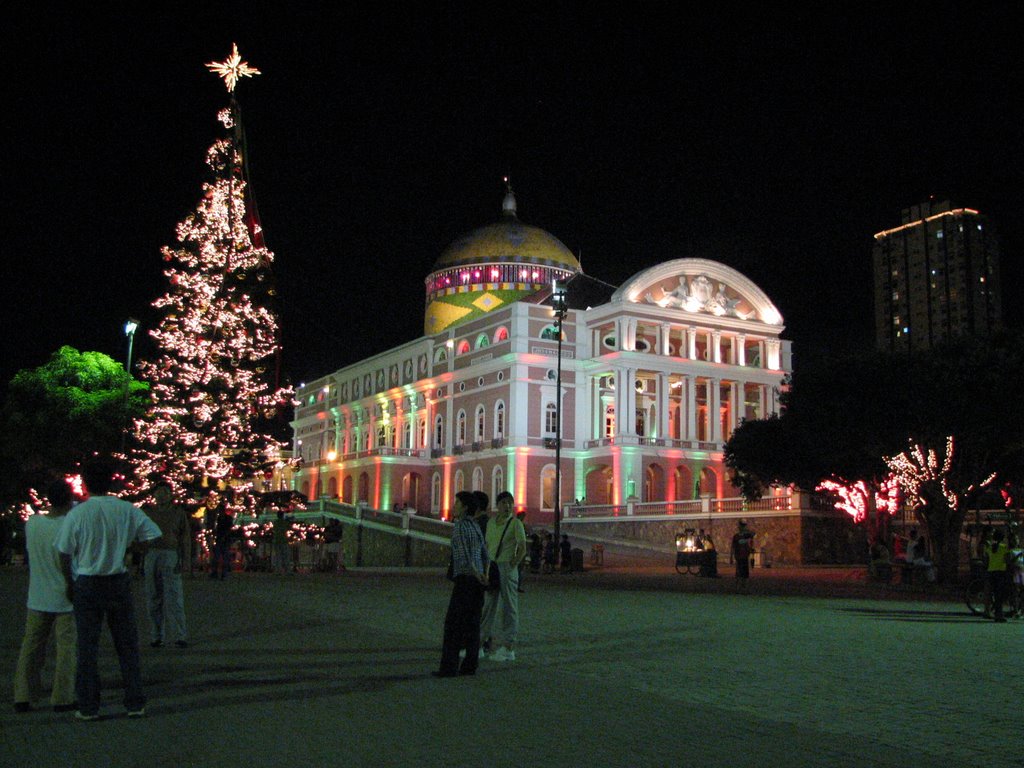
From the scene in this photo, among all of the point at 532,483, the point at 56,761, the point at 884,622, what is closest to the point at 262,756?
the point at 56,761

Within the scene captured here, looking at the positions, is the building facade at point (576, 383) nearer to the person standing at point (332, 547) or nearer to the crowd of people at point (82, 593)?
the person standing at point (332, 547)

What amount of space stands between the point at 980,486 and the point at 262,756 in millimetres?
25967

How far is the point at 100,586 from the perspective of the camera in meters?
7.67

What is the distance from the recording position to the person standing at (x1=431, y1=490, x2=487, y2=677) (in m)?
9.67

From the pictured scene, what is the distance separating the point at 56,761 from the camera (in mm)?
6223

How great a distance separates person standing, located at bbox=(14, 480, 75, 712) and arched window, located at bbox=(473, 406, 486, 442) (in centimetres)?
5405

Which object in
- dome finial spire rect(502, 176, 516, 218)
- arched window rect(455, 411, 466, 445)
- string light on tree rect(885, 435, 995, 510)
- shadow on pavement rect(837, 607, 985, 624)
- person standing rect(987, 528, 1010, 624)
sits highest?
dome finial spire rect(502, 176, 516, 218)

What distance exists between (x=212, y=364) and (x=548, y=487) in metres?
28.9

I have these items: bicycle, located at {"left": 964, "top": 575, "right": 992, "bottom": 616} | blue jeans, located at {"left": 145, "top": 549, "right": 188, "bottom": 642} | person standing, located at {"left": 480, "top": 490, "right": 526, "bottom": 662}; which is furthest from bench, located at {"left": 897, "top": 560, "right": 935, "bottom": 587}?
blue jeans, located at {"left": 145, "top": 549, "right": 188, "bottom": 642}

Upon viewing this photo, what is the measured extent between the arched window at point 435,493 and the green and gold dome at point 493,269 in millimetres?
9687

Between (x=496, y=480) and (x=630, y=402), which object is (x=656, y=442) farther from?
(x=496, y=480)

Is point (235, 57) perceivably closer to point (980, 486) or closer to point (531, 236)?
point (980, 486)

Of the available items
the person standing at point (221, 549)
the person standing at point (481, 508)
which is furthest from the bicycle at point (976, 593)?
the person standing at point (221, 549)

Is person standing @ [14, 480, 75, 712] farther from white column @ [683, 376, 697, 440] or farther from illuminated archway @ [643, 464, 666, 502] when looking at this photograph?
white column @ [683, 376, 697, 440]
